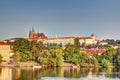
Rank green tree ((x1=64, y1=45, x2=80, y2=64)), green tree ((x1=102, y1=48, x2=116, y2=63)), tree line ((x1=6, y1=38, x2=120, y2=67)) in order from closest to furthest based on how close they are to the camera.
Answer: tree line ((x1=6, y1=38, x2=120, y2=67))
green tree ((x1=64, y1=45, x2=80, y2=64))
green tree ((x1=102, y1=48, x2=116, y2=63))

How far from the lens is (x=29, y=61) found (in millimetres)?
84812

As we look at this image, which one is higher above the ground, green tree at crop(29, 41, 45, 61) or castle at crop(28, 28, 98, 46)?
castle at crop(28, 28, 98, 46)

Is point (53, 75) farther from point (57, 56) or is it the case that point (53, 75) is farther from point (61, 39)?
point (61, 39)

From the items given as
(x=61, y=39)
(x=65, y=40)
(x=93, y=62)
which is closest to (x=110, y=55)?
(x=93, y=62)

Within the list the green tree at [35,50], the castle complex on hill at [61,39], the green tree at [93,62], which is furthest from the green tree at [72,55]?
the castle complex on hill at [61,39]

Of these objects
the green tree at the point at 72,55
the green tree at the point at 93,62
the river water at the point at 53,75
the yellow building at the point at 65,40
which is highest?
the yellow building at the point at 65,40

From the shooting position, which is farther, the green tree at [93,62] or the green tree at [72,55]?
the green tree at [72,55]

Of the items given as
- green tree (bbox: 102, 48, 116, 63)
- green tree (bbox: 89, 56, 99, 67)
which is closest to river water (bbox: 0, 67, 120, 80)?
green tree (bbox: 89, 56, 99, 67)

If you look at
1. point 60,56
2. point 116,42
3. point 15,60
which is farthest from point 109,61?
point 116,42

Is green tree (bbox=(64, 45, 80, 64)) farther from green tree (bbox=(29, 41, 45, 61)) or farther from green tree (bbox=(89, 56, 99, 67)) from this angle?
green tree (bbox=(29, 41, 45, 61))

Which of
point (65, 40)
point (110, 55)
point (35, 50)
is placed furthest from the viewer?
point (65, 40)

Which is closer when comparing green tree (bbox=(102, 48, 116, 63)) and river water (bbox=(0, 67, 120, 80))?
river water (bbox=(0, 67, 120, 80))

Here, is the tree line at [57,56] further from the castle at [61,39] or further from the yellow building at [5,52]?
the castle at [61,39]

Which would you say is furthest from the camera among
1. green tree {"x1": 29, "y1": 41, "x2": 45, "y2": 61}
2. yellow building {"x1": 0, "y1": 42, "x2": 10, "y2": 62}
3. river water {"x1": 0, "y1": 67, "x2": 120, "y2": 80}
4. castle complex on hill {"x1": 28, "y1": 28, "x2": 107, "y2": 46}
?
castle complex on hill {"x1": 28, "y1": 28, "x2": 107, "y2": 46}
